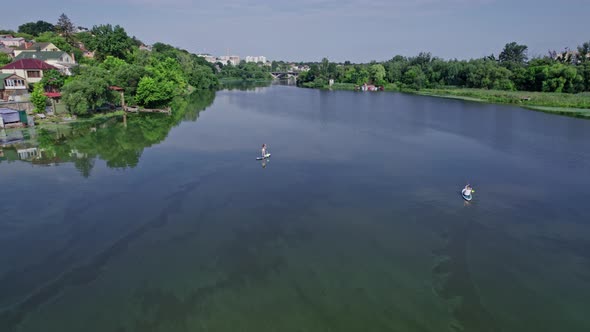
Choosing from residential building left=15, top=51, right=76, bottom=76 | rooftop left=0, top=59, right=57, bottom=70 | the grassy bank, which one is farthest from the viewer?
residential building left=15, top=51, right=76, bottom=76

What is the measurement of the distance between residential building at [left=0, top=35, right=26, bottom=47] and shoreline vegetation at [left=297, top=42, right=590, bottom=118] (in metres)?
81.5

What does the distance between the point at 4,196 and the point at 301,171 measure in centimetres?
1775

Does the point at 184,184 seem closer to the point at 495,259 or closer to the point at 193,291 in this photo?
the point at 193,291

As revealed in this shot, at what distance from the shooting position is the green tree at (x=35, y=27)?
10262 cm

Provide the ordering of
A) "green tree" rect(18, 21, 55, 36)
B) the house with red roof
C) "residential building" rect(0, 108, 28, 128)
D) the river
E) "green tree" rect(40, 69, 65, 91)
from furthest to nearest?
1. "green tree" rect(18, 21, 55, 36)
2. the house with red roof
3. "green tree" rect(40, 69, 65, 91)
4. "residential building" rect(0, 108, 28, 128)
5. the river

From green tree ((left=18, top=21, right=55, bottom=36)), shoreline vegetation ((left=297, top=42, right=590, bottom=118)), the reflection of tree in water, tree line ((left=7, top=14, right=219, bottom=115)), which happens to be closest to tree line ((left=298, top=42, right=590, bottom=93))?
shoreline vegetation ((left=297, top=42, right=590, bottom=118))

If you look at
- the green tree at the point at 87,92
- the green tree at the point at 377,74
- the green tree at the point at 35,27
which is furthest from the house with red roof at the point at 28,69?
the green tree at the point at 377,74

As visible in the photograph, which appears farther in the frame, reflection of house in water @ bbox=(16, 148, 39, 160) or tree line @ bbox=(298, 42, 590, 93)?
tree line @ bbox=(298, 42, 590, 93)

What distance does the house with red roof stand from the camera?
4606cm

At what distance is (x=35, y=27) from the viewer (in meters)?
105

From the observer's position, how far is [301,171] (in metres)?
25.1

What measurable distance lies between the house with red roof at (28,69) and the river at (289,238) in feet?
66.4

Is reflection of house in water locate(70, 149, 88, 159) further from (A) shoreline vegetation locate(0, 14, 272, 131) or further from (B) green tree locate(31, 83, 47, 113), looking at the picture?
(B) green tree locate(31, 83, 47, 113)

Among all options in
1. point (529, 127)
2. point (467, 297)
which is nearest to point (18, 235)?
point (467, 297)
